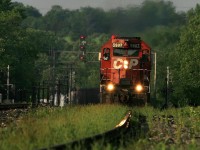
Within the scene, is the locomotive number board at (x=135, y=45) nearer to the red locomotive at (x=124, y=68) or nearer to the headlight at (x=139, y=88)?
the red locomotive at (x=124, y=68)

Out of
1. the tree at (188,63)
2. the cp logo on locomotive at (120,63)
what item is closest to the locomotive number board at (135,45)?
the cp logo on locomotive at (120,63)

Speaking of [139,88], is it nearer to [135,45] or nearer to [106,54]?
[135,45]

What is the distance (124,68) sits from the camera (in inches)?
1153

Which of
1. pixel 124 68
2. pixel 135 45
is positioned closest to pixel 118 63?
pixel 124 68

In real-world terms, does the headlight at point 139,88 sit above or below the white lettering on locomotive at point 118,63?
below

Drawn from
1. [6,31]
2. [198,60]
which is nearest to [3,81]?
[6,31]

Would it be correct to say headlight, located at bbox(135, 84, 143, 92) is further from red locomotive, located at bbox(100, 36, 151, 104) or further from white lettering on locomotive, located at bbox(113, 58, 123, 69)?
white lettering on locomotive, located at bbox(113, 58, 123, 69)

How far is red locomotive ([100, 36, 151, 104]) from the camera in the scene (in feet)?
93.7

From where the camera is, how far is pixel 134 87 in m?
28.8

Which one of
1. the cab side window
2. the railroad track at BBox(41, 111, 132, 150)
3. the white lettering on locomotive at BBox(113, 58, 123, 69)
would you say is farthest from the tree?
the railroad track at BBox(41, 111, 132, 150)

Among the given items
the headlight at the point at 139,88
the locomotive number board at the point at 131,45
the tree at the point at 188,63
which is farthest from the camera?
→ the tree at the point at 188,63

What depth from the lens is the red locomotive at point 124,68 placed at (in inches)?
1124

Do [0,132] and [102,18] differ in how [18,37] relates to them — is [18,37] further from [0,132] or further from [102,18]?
[0,132]

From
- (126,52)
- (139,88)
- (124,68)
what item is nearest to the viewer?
(139,88)
